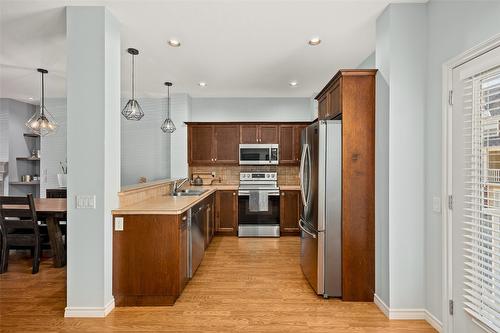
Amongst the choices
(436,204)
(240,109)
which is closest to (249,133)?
(240,109)

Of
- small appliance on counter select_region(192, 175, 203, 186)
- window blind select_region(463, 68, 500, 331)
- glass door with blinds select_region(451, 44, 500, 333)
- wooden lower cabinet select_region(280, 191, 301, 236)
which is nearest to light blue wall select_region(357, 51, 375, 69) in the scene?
glass door with blinds select_region(451, 44, 500, 333)

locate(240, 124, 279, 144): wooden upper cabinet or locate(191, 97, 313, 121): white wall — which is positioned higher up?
locate(191, 97, 313, 121): white wall

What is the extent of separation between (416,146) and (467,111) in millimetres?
544

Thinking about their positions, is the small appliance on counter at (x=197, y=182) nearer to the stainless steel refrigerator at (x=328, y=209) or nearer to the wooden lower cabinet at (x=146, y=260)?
the wooden lower cabinet at (x=146, y=260)

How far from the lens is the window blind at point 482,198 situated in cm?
175

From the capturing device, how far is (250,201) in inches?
213

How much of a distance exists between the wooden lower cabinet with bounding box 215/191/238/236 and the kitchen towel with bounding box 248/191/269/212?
1.04 feet

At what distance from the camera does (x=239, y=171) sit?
239 inches

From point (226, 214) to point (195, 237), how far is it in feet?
6.88

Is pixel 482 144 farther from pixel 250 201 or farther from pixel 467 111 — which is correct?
pixel 250 201

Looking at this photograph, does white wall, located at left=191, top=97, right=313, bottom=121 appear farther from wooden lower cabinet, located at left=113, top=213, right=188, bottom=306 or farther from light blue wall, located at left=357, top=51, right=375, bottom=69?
wooden lower cabinet, located at left=113, top=213, right=188, bottom=306

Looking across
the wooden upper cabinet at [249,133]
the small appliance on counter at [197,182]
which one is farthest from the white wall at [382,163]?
the small appliance on counter at [197,182]

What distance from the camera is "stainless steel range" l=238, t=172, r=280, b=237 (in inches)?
213

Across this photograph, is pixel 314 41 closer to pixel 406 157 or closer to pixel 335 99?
pixel 335 99
